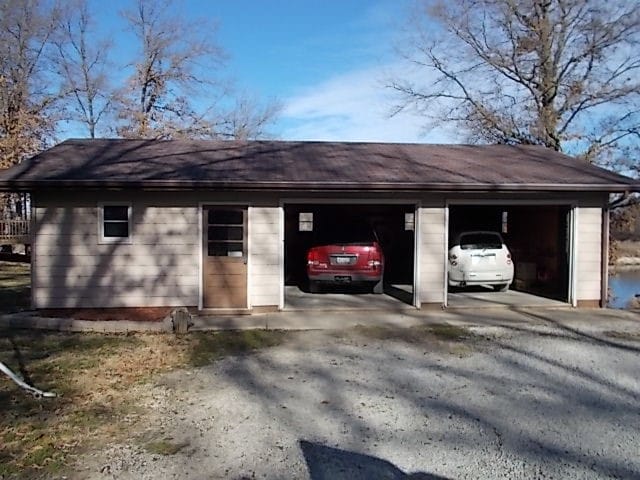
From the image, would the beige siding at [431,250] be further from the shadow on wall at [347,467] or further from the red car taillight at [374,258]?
the shadow on wall at [347,467]

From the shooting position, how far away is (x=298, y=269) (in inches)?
655

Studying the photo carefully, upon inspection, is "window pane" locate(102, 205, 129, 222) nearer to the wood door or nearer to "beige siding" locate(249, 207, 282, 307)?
the wood door

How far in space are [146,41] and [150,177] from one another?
25.6 meters

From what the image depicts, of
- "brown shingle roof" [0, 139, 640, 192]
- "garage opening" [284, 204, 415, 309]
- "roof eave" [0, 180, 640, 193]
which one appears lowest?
"garage opening" [284, 204, 415, 309]

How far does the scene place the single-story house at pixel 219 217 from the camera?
10336mm

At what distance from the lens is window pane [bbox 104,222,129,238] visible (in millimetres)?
10547

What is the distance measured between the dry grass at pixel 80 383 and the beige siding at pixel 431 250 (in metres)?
3.46

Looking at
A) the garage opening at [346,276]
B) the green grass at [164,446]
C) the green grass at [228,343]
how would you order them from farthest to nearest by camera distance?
1. the garage opening at [346,276]
2. the green grass at [228,343]
3. the green grass at [164,446]

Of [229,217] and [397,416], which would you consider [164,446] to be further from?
[229,217]

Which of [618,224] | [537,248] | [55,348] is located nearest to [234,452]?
[55,348]

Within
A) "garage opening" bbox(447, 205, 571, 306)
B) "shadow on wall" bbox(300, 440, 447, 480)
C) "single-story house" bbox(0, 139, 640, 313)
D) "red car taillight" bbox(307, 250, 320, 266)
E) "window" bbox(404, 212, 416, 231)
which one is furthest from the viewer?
"window" bbox(404, 212, 416, 231)

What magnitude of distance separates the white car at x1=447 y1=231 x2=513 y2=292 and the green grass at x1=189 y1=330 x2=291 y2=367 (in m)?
5.28

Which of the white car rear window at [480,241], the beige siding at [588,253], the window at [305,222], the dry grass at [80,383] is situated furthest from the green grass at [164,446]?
the window at [305,222]

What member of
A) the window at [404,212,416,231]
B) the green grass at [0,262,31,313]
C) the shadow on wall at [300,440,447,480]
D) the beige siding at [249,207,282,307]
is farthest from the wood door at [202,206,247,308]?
the window at [404,212,416,231]
